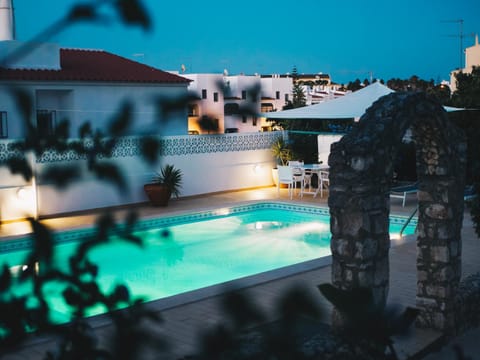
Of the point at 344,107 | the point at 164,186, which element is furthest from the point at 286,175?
the point at 164,186

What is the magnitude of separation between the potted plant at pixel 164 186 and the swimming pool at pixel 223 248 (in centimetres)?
112

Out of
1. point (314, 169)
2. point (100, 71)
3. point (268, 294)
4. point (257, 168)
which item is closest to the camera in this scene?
point (268, 294)

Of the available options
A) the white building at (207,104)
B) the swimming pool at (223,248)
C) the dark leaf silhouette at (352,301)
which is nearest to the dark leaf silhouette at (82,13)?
the white building at (207,104)

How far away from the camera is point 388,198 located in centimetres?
588

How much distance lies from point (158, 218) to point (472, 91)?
28.9ft

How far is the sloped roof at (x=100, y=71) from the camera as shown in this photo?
2084 cm

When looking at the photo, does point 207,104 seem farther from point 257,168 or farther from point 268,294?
point 257,168

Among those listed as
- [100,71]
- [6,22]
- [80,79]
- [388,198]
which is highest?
[6,22]

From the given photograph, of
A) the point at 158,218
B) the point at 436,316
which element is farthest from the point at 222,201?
the point at 436,316

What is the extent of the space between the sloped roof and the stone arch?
1513 cm

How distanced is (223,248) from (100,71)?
13.1m

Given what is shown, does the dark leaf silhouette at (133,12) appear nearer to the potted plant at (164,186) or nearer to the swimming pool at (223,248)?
the swimming pool at (223,248)

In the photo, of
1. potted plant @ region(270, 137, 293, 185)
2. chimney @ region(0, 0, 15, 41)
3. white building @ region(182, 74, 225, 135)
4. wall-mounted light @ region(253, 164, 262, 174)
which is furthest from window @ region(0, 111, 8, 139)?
white building @ region(182, 74, 225, 135)

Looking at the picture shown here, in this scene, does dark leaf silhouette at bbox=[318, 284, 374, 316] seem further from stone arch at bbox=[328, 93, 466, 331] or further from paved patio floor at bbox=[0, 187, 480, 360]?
stone arch at bbox=[328, 93, 466, 331]
